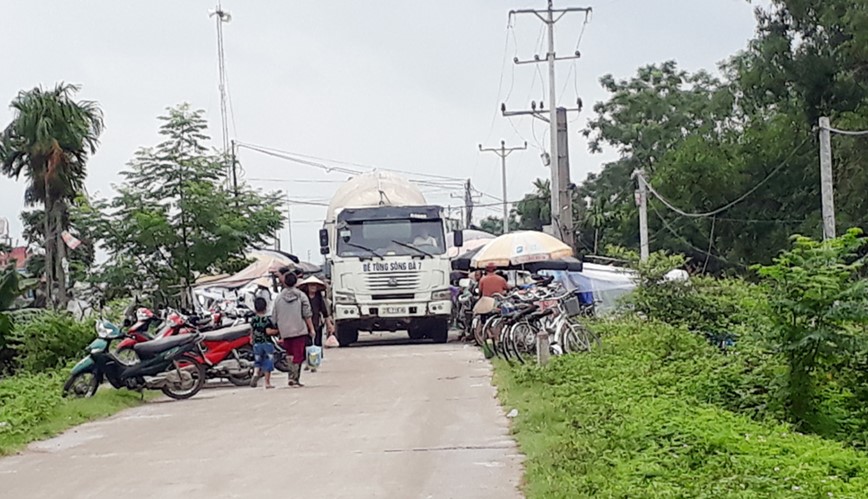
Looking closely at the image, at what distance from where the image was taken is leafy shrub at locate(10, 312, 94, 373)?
18656 millimetres

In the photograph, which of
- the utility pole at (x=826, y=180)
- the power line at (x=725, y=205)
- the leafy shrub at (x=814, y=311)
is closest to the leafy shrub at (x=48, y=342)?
the leafy shrub at (x=814, y=311)

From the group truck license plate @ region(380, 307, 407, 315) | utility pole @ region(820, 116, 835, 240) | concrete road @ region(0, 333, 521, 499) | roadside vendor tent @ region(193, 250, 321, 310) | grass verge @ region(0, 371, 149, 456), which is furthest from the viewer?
roadside vendor tent @ region(193, 250, 321, 310)

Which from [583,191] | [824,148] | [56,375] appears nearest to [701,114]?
[583,191]

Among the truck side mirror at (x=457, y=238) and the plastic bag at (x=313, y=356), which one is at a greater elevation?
the truck side mirror at (x=457, y=238)

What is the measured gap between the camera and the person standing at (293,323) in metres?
16.6

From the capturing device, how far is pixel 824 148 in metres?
27.4

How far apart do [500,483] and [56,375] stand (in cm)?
1062

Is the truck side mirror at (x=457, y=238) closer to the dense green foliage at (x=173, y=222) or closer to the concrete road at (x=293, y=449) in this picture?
the dense green foliage at (x=173, y=222)

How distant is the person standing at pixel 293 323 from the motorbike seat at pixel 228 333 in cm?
70

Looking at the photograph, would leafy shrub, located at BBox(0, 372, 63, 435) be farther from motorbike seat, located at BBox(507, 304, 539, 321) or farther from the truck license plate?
the truck license plate

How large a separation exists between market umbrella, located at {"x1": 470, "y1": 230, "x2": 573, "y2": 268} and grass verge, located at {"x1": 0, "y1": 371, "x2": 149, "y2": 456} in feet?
44.7

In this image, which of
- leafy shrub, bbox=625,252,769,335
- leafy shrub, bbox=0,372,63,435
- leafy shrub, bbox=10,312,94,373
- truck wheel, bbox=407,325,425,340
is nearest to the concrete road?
leafy shrub, bbox=0,372,63,435

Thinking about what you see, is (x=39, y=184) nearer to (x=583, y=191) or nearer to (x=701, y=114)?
(x=701, y=114)

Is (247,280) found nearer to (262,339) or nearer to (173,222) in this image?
(173,222)
